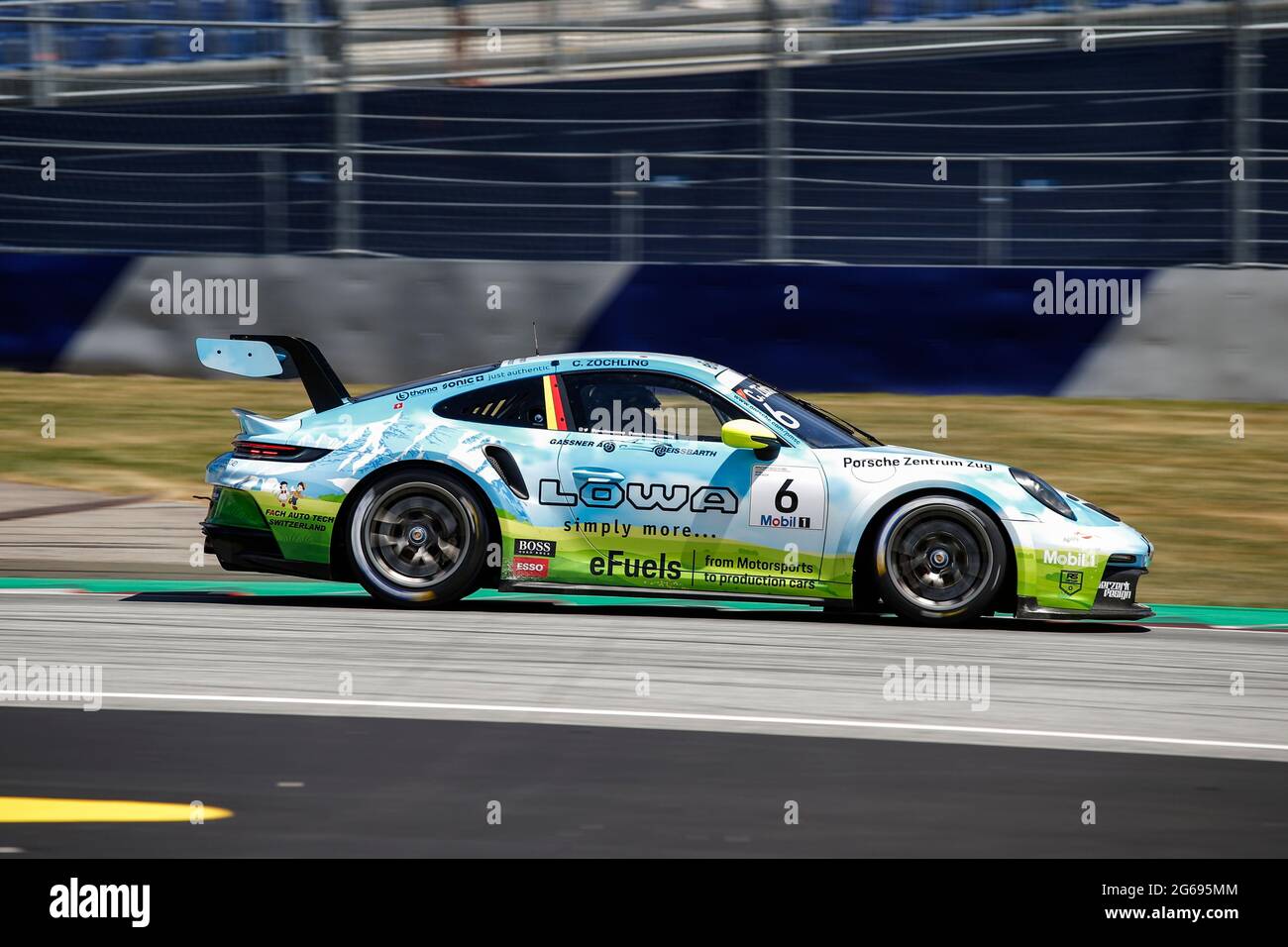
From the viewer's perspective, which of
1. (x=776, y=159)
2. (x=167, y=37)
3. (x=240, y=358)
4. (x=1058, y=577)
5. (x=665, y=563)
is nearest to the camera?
(x=1058, y=577)

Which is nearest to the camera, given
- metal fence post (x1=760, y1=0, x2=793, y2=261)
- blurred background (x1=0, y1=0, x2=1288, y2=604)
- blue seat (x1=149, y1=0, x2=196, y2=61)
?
blurred background (x1=0, y1=0, x2=1288, y2=604)

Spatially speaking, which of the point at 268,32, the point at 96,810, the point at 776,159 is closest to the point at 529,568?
the point at 96,810

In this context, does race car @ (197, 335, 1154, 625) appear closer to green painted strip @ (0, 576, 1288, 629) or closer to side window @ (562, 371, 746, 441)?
side window @ (562, 371, 746, 441)

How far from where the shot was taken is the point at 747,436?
8.04 metres

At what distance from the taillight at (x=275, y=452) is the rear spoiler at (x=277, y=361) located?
0.30 metres

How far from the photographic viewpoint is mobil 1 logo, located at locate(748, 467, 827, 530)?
8008 mm

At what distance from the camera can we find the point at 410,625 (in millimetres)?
7926

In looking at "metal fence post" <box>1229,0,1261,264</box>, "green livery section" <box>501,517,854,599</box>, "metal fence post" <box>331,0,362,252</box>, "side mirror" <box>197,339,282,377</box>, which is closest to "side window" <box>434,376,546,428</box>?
"green livery section" <box>501,517,854,599</box>

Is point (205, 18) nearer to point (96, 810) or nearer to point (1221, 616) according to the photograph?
point (1221, 616)

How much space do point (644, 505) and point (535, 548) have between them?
1.77 feet

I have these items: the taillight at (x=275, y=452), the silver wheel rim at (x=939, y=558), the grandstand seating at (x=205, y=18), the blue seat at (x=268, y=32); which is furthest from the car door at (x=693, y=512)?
the blue seat at (x=268, y=32)

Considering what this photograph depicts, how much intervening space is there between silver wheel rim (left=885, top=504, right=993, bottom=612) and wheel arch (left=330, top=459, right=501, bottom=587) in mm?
1811
